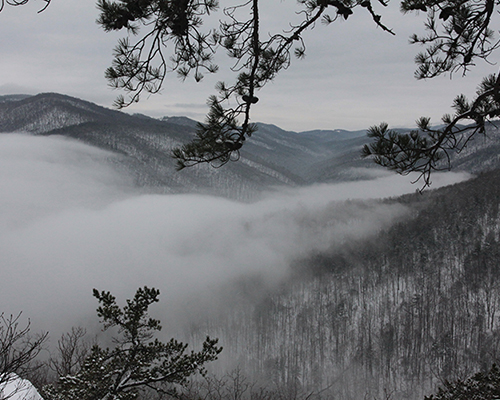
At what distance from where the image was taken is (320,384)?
78.4 m

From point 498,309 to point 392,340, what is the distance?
2344 cm

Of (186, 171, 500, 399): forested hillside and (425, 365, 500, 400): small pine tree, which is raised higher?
(425, 365, 500, 400): small pine tree

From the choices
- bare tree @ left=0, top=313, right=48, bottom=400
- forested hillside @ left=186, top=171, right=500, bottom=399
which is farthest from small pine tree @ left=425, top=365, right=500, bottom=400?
forested hillside @ left=186, top=171, right=500, bottom=399

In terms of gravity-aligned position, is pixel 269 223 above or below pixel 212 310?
above

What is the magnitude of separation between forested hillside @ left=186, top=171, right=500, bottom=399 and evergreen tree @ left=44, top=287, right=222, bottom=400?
235ft

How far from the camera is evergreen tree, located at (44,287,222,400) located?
5.76m

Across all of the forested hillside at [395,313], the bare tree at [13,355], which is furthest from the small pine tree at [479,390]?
the forested hillside at [395,313]

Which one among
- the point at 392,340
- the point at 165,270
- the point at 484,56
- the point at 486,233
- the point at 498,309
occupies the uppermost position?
the point at 484,56

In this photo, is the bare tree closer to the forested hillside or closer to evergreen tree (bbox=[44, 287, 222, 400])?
evergreen tree (bbox=[44, 287, 222, 400])

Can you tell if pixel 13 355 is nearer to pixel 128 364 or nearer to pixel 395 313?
pixel 128 364

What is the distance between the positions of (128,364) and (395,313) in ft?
301

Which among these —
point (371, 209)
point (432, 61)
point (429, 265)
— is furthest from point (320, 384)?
point (432, 61)

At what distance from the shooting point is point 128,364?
5.85m

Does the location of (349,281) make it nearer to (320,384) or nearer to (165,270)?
(320,384)
